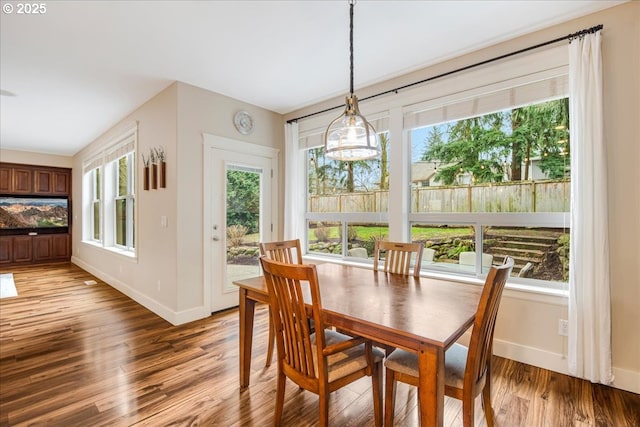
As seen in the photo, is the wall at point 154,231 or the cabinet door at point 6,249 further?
the cabinet door at point 6,249

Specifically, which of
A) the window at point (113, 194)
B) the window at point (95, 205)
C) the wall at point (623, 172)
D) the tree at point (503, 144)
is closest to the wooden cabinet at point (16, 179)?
the window at point (113, 194)

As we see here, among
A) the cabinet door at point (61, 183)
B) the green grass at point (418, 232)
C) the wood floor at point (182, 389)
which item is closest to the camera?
the wood floor at point (182, 389)

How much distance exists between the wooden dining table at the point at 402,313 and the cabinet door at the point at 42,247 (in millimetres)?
7631

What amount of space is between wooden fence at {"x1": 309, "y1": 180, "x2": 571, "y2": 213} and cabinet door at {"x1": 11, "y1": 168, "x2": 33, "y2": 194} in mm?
7591

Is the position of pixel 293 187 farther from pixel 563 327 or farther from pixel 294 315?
pixel 563 327

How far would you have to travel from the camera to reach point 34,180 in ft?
22.5

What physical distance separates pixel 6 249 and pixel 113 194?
11.5 feet

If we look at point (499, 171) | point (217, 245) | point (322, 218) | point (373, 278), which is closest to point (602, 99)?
point (499, 171)

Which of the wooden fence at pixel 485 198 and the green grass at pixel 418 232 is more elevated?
the wooden fence at pixel 485 198

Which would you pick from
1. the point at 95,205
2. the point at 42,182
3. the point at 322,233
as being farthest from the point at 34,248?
the point at 322,233

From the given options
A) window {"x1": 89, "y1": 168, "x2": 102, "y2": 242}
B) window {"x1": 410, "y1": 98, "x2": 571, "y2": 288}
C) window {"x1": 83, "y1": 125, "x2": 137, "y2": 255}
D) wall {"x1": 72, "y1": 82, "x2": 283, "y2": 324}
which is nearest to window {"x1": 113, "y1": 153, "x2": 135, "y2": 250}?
window {"x1": 83, "y1": 125, "x2": 137, "y2": 255}

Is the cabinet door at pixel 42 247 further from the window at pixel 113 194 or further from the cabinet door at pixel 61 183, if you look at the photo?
the window at pixel 113 194

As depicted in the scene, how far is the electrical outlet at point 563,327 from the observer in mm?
2252

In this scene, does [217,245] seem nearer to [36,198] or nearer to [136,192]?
[136,192]
